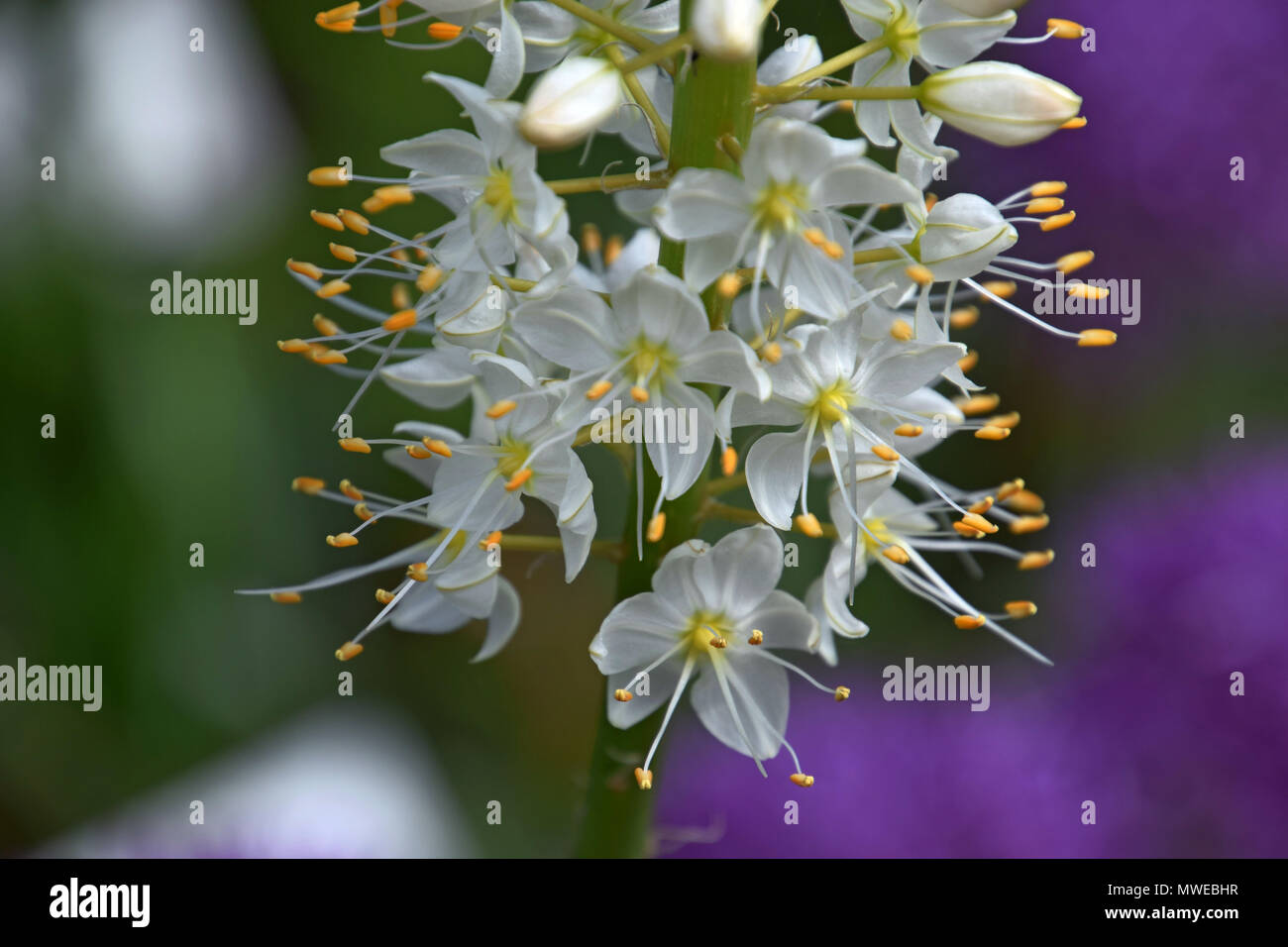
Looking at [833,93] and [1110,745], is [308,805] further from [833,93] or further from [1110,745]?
[833,93]

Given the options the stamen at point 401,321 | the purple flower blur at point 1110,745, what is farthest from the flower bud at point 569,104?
the purple flower blur at point 1110,745

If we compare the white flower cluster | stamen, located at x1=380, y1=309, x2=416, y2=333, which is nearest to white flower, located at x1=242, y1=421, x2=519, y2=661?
the white flower cluster

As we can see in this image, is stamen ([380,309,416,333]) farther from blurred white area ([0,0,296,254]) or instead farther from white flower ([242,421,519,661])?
blurred white area ([0,0,296,254])

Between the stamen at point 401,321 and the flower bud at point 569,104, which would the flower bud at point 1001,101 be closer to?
the flower bud at point 569,104

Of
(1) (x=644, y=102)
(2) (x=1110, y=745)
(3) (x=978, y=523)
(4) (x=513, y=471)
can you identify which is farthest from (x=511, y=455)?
(2) (x=1110, y=745)

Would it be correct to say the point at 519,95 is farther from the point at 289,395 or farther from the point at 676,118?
the point at 676,118
